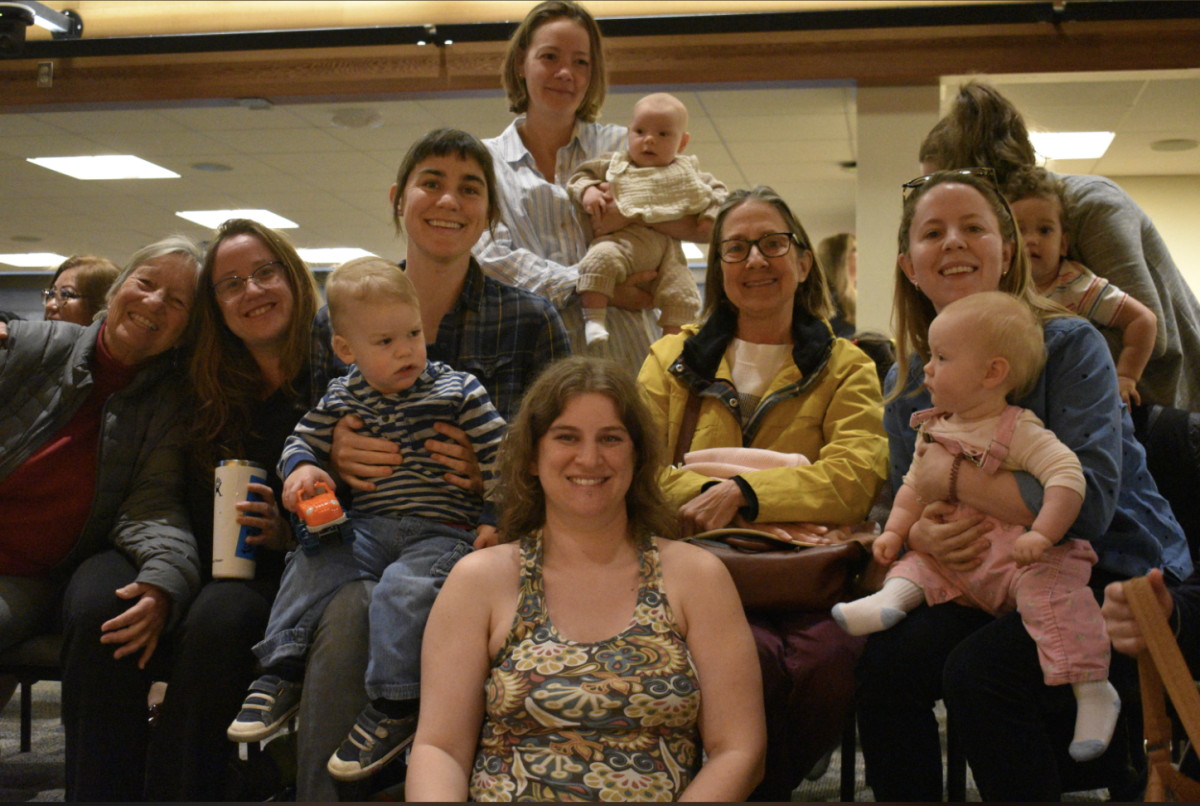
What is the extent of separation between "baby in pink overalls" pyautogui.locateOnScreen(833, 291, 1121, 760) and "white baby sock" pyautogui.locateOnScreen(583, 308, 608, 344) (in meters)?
1.19

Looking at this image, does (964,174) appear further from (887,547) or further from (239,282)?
(239,282)

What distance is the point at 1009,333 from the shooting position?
193cm

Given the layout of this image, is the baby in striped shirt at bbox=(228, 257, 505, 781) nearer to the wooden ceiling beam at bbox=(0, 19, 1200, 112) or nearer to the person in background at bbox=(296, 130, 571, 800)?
the person in background at bbox=(296, 130, 571, 800)

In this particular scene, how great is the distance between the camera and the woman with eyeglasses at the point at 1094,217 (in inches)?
103

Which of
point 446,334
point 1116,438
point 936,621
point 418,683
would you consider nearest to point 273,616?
point 418,683

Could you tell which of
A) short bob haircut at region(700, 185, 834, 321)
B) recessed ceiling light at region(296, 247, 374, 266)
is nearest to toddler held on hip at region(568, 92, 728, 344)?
short bob haircut at region(700, 185, 834, 321)

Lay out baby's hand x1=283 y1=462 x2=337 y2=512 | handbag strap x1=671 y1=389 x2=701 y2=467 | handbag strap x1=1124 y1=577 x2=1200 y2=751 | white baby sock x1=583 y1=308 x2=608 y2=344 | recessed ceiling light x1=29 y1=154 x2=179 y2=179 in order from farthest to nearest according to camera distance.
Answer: recessed ceiling light x1=29 y1=154 x2=179 y2=179 < white baby sock x1=583 y1=308 x2=608 y2=344 < handbag strap x1=671 y1=389 x2=701 y2=467 < baby's hand x1=283 y1=462 x2=337 y2=512 < handbag strap x1=1124 y1=577 x2=1200 y2=751

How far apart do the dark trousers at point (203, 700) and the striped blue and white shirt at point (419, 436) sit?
0.36m

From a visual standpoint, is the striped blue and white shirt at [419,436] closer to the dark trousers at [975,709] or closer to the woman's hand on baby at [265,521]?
the woman's hand on baby at [265,521]

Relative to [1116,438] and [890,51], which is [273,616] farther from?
[890,51]

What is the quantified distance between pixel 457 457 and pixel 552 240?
1.19 metres

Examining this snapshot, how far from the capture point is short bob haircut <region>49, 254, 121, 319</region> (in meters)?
3.76

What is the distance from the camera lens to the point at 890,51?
545 cm

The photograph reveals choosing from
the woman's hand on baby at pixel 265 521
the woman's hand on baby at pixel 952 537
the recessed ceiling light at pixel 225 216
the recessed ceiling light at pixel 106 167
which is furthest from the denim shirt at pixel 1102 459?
the recessed ceiling light at pixel 225 216
